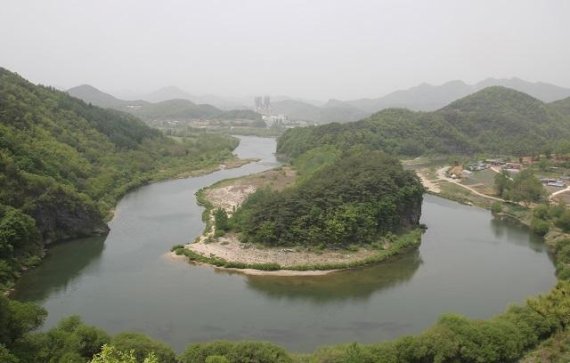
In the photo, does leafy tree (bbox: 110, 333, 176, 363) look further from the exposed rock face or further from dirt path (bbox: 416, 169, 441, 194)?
dirt path (bbox: 416, 169, 441, 194)

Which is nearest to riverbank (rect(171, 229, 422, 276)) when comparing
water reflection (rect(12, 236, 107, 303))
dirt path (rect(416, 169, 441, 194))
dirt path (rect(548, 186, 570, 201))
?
water reflection (rect(12, 236, 107, 303))

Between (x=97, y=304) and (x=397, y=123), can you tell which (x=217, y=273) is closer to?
(x=97, y=304)

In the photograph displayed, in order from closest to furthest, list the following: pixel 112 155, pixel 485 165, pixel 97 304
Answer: pixel 97 304 → pixel 112 155 → pixel 485 165

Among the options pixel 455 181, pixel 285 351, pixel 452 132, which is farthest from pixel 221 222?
pixel 452 132

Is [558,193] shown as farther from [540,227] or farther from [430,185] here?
[540,227]

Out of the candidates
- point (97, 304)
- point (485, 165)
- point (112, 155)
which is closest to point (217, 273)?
point (97, 304)

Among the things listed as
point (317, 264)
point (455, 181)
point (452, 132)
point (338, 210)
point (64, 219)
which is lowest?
point (317, 264)
